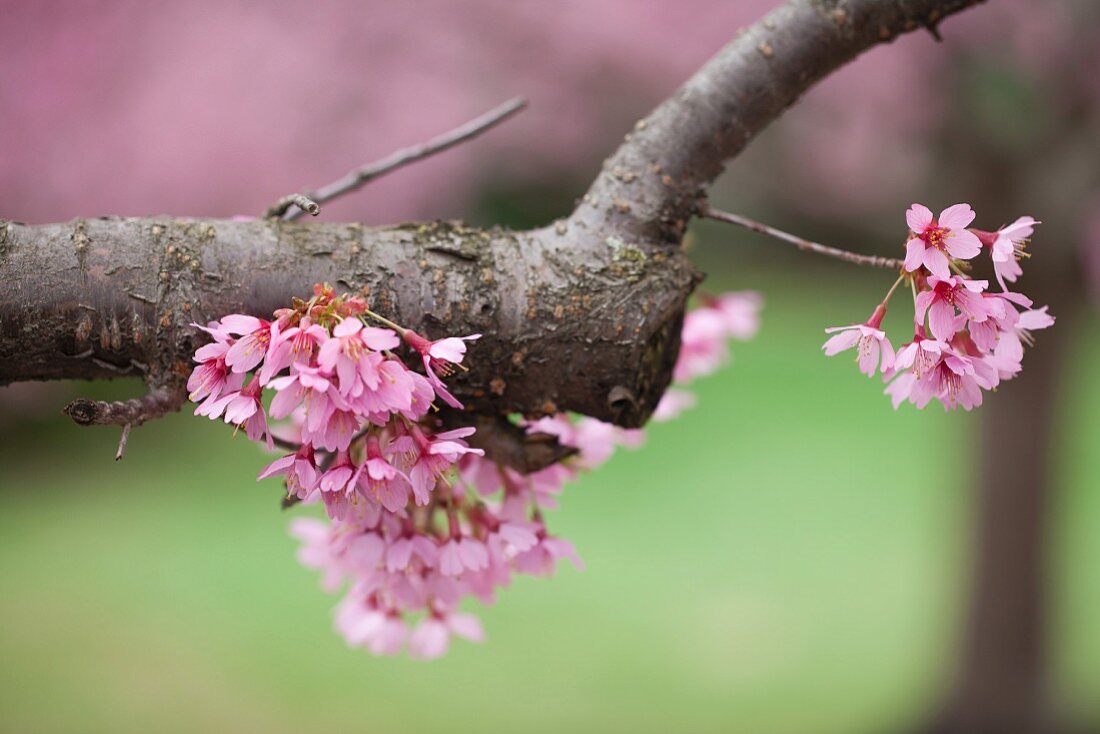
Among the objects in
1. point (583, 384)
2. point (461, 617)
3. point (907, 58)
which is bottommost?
point (461, 617)

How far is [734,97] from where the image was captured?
1.14m

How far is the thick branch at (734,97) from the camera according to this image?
1098mm

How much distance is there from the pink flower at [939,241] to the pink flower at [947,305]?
1 cm

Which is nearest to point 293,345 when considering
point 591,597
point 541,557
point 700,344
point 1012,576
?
point 541,557

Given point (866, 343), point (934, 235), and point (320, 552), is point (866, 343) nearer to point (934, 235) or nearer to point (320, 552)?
point (934, 235)

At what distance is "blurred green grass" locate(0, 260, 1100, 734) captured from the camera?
15.1ft

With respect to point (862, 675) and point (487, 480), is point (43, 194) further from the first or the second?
point (487, 480)

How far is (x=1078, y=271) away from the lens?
14.0ft

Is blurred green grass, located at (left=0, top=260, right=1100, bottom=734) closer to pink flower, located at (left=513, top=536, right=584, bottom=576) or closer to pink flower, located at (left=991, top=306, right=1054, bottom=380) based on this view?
pink flower, located at (left=513, top=536, right=584, bottom=576)

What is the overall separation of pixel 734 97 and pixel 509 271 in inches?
13.3

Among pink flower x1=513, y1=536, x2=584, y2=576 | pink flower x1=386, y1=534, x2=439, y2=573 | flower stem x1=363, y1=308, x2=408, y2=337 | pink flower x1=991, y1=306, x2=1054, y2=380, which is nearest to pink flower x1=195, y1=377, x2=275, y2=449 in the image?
flower stem x1=363, y1=308, x2=408, y2=337

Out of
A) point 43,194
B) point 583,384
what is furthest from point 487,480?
point 43,194

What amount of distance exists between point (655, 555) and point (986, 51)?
352cm

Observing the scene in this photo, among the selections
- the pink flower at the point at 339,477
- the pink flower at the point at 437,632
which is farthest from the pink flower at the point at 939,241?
the pink flower at the point at 437,632
